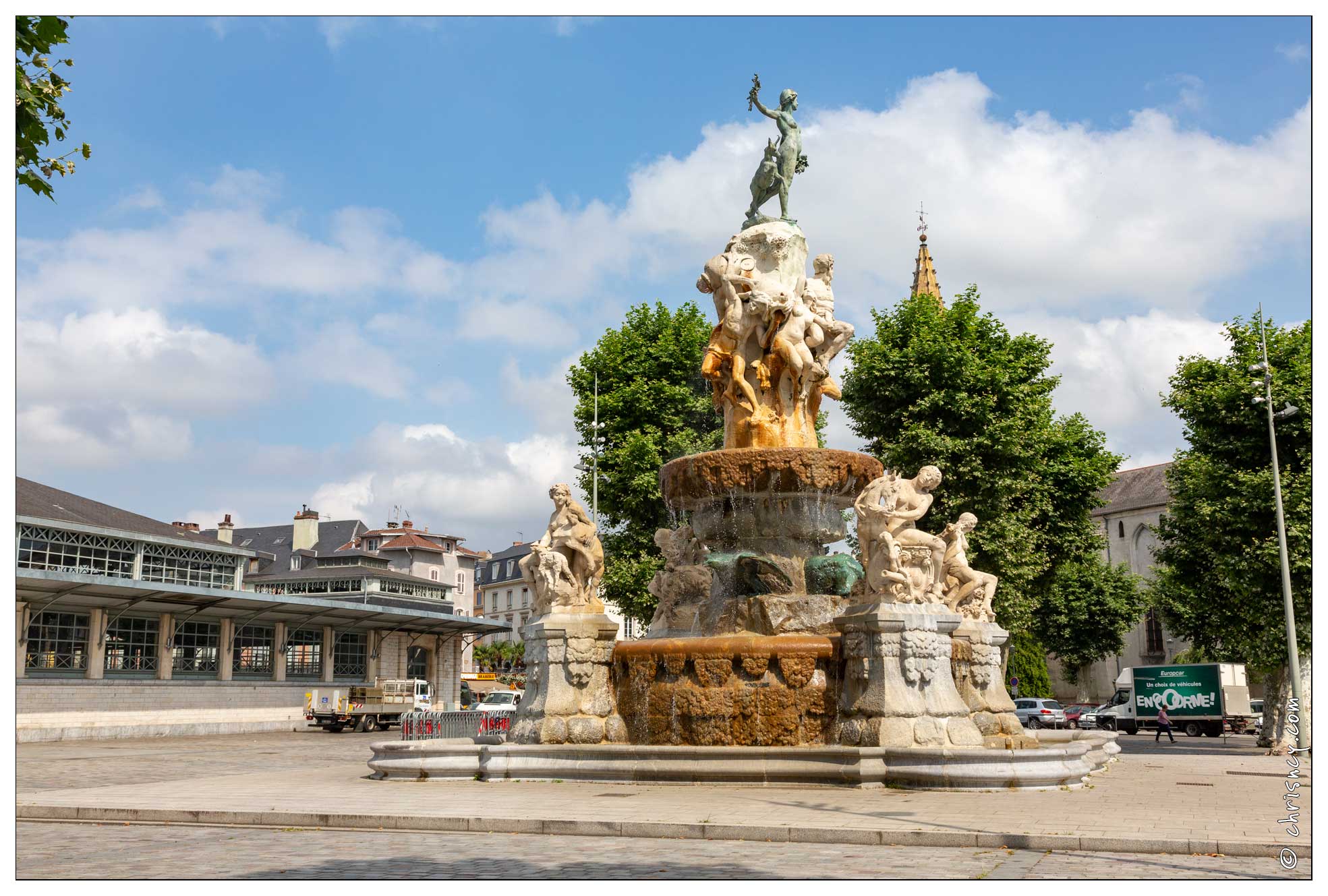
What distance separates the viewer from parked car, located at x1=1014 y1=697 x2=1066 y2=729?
45406 millimetres

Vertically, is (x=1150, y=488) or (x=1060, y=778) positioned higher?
(x=1150, y=488)

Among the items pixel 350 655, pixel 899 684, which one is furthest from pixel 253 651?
pixel 899 684

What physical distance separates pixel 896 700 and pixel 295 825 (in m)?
6.03

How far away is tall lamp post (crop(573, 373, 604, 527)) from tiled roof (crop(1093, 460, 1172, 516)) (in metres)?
55.8

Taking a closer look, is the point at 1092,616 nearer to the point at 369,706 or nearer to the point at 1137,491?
the point at 1137,491

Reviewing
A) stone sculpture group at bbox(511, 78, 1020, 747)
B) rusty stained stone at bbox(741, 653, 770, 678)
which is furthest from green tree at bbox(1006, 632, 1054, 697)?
rusty stained stone at bbox(741, 653, 770, 678)

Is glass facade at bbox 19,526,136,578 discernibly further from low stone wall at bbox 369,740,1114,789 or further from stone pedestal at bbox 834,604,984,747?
stone pedestal at bbox 834,604,984,747

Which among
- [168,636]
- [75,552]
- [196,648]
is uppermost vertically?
[75,552]

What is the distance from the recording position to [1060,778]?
12.1 m

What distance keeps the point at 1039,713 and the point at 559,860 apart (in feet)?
134

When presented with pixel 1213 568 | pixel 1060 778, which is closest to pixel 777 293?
pixel 1060 778

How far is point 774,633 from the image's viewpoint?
14102 millimetres

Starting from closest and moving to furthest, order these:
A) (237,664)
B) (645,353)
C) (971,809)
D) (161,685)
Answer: (971,809) < (645,353) < (161,685) < (237,664)
